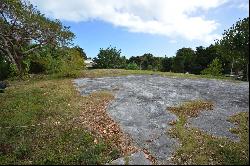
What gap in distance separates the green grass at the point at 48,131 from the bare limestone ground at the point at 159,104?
181 cm

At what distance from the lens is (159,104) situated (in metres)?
27.4

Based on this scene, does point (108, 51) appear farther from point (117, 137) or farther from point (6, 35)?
point (117, 137)

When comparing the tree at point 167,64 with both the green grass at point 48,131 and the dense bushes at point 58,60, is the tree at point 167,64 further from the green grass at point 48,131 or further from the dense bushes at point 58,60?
the green grass at point 48,131

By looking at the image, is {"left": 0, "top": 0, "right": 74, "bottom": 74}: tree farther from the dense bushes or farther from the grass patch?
the grass patch

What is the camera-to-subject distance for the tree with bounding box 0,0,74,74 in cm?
3650

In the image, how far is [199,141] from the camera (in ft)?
64.9

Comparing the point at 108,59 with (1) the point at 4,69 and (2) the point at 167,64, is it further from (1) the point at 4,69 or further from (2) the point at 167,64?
(2) the point at 167,64

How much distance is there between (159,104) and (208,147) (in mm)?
8766

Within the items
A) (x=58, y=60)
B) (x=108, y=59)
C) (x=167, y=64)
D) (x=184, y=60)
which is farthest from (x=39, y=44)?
(x=167, y=64)

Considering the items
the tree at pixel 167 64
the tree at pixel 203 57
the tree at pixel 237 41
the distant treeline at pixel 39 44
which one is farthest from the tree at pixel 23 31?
the tree at pixel 167 64

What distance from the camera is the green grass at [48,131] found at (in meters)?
18.4

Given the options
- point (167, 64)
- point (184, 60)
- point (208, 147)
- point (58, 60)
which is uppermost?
point (58, 60)

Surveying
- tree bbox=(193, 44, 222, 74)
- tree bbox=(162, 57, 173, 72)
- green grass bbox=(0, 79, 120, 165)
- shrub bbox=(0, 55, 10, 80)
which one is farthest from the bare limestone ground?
tree bbox=(162, 57, 173, 72)

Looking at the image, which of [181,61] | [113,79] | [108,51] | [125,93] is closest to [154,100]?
[125,93]
